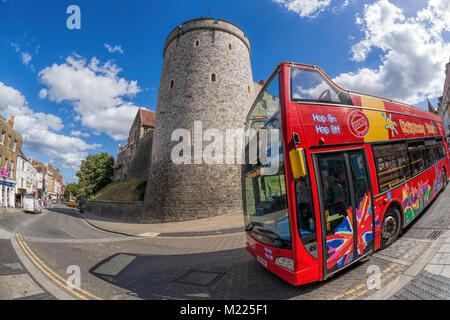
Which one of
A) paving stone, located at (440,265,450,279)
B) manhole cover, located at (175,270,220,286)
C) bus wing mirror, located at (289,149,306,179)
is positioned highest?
bus wing mirror, located at (289,149,306,179)

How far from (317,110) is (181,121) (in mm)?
15086

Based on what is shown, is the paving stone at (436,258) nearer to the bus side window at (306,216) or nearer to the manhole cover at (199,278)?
the bus side window at (306,216)

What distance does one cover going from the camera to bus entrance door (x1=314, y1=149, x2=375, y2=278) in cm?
317

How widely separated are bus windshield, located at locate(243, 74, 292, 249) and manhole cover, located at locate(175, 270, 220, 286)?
1326mm

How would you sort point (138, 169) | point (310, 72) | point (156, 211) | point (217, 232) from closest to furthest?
point (310, 72) → point (217, 232) → point (156, 211) → point (138, 169)

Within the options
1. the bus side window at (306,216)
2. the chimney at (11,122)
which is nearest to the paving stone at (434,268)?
the bus side window at (306,216)

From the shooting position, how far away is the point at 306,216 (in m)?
3.04

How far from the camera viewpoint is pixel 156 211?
16391 millimetres

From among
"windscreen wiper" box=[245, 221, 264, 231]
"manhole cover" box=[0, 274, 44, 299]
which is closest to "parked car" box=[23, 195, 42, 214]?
"manhole cover" box=[0, 274, 44, 299]

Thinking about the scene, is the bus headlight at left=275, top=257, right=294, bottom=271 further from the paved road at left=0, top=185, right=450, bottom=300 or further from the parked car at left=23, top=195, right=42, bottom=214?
the parked car at left=23, top=195, right=42, bottom=214
